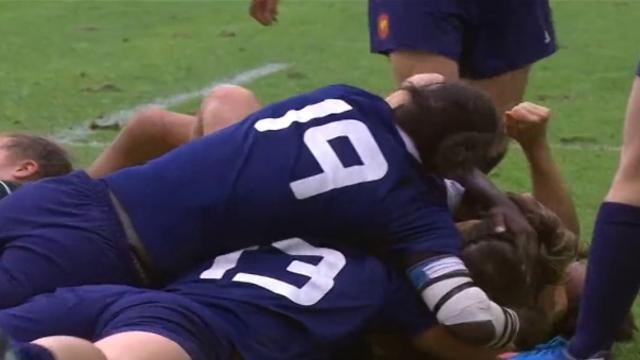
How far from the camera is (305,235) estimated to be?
336cm

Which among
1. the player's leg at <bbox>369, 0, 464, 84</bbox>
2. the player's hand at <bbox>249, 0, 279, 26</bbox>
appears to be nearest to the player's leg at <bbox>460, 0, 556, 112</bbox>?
the player's leg at <bbox>369, 0, 464, 84</bbox>

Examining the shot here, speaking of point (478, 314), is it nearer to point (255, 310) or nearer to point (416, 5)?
point (255, 310)

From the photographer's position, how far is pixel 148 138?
4344 mm

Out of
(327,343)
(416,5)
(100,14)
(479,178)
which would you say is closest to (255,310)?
(327,343)

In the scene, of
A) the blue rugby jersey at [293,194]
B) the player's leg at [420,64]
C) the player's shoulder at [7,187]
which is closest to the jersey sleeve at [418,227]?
the blue rugby jersey at [293,194]

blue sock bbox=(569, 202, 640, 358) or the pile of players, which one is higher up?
the pile of players

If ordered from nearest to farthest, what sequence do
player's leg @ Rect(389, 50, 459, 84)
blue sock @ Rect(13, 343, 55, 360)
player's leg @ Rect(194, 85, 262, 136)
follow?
blue sock @ Rect(13, 343, 55, 360) → player's leg @ Rect(194, 85, 262, 136) → player's leg @ Rect(389, 50, 459, 84)

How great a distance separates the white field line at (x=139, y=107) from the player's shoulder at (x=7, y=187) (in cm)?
292

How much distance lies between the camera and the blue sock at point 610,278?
3.52 m

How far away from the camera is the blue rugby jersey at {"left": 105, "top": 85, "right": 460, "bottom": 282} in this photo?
3330 millimetres

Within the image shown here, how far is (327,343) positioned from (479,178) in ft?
2.09

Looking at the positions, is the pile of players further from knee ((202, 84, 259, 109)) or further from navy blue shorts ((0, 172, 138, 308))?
knee ((202, 84, 259, 109))

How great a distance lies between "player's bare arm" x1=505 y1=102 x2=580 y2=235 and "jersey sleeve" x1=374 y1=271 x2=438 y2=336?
71 cm

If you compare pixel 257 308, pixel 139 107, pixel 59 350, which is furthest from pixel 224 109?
pixel 139 107
